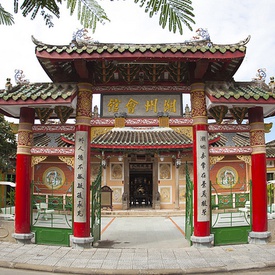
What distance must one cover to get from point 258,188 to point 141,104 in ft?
10.7

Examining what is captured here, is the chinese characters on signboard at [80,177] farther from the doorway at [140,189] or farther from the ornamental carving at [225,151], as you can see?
the doorway at [140,189]

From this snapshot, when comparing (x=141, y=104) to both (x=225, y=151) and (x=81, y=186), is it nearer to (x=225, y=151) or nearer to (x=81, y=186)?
(x=225, y=151)

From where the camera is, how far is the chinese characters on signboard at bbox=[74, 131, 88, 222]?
7246 mm

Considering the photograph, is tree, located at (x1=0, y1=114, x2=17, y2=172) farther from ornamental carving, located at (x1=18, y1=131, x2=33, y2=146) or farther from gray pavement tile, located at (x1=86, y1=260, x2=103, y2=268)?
gray pavement tile, located at (x1=86, y1=260, x2=103, y2=268)

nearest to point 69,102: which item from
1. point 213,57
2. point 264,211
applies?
point 213,57

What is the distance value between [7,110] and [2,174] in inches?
311

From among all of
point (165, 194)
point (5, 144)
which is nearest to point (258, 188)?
point (165, 194)

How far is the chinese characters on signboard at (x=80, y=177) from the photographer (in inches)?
285

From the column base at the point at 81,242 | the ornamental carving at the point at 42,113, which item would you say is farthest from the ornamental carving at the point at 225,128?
the ornamental carving at the point at 42,113

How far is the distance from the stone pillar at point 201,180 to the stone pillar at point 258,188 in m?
1.05

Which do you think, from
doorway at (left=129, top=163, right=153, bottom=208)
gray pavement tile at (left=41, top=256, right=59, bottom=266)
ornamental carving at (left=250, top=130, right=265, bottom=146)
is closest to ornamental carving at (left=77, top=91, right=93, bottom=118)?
gray pavement tile at (left=41, top=256, right=59, bottom=266)

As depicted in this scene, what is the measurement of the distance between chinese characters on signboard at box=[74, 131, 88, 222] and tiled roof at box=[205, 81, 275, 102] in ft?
9.78

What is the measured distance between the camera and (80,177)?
23.9 feet

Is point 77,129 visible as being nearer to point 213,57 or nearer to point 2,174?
point 213,57
